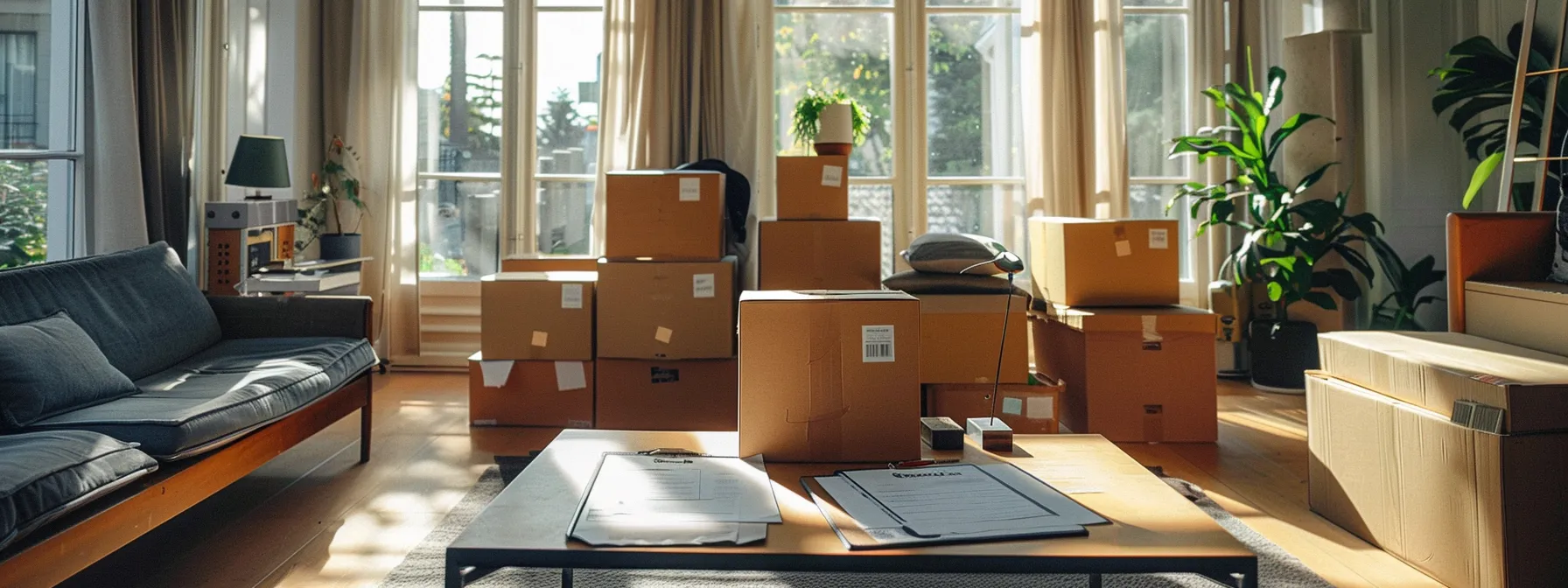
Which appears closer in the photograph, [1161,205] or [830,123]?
[830,123]

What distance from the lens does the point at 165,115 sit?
4363mm

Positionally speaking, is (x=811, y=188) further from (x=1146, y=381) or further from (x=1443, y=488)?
(x=1443, y=488)

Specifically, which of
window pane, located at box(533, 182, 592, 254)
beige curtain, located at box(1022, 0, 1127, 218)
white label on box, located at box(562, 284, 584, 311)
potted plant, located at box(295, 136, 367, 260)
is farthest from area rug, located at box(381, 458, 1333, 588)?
potted plant, located at box(295, 136, 367, 260)

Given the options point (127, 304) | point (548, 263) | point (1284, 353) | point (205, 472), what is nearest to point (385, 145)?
point (548, 263)

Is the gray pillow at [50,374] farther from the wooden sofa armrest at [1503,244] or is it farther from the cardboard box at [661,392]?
the wooden sofa armrest at [1503,244]

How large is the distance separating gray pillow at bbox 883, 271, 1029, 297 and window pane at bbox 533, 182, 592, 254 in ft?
7.11

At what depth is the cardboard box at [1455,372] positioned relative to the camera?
6.65ft

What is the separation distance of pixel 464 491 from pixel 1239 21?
4594 mm

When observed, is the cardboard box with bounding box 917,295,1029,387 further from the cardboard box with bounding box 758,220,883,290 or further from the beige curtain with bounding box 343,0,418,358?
the beige curtain with bounding box 343,0,418,358

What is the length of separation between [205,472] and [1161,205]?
4.79 metres

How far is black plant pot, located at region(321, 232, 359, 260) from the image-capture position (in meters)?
5.06

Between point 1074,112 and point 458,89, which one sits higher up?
point 458,89

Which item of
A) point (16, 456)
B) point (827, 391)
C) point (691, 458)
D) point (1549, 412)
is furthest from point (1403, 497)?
point (16, 456)

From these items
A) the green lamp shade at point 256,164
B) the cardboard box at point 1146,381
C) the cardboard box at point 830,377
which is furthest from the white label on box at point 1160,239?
the green lamp shade at point 256,164
